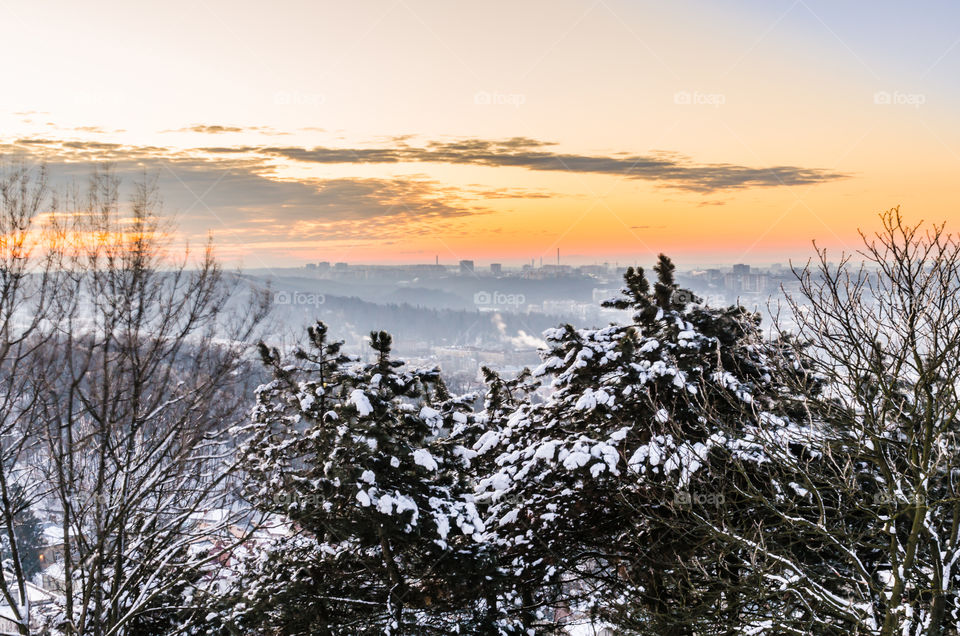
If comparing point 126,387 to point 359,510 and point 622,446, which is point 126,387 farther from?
point 622,446

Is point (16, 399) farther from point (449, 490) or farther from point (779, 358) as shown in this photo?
point (779, 358)

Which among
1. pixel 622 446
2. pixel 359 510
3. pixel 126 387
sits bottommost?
pixel 359 510

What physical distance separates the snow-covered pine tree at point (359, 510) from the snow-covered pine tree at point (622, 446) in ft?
3.69

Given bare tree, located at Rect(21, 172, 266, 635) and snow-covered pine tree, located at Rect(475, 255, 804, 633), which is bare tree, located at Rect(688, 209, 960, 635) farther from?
bare tree, located at Rect(21, 172, 266, 635)

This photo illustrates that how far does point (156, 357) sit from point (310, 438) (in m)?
3.61

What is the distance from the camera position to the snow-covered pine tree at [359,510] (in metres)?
9.82

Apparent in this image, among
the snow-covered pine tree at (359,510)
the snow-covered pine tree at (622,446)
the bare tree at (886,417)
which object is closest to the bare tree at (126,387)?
the snow-covered pine tree at (359,510)

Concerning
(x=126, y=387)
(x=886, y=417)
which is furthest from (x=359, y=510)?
(x=886, y=417)

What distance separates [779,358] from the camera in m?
7.47

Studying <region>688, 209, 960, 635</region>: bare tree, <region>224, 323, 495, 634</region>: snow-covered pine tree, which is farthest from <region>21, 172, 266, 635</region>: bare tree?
<region>688, 209, 960, 635</region>: bare tree

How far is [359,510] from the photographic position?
33.7ft

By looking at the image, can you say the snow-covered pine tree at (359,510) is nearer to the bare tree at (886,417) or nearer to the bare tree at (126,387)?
the bare tree at (126,387)

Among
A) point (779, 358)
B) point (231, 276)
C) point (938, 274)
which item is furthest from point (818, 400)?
point (231, 276)

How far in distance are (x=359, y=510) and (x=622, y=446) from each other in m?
4.91
